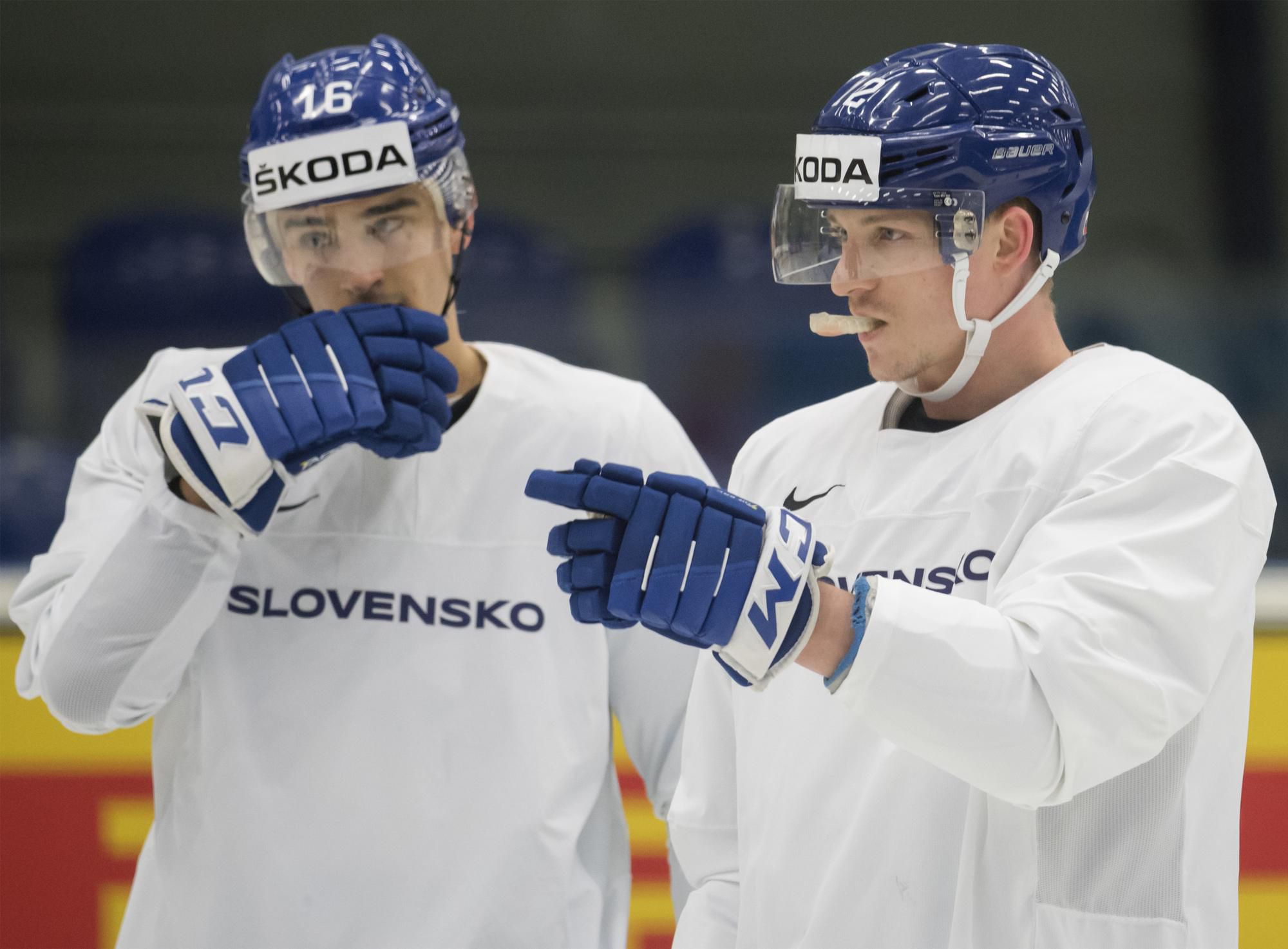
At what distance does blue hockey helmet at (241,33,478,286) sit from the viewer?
5.65 ft

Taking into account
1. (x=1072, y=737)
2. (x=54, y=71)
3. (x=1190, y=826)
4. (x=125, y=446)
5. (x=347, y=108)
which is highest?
(x=54, y=71)

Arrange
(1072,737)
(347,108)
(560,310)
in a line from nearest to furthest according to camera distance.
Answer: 1. (1072,737)
2. (347,108)
3. (560,310)

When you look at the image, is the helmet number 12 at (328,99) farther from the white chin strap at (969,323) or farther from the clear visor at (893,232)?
the white chin strap at (969,323)

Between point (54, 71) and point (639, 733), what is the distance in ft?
11.8

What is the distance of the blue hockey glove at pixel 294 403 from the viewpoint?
157 cm

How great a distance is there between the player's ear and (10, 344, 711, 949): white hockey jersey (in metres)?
0.61

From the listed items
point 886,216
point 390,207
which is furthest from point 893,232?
point 390,207

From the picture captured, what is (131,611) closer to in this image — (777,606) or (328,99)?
(328,99)

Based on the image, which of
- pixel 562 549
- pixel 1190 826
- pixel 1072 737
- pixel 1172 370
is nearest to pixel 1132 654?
pixel 1072 737

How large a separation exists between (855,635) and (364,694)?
0.80 metres

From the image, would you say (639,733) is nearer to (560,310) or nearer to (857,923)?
(857,923)

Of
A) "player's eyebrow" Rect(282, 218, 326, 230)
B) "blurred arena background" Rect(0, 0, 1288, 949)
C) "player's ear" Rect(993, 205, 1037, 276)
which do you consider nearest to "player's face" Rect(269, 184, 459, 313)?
"player's eyebrow" Rect(282, 218, 326, 230)

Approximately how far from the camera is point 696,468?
1.99 m

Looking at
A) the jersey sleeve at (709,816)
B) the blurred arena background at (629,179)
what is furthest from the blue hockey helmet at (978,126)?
the blurred arena background at (629,179)
